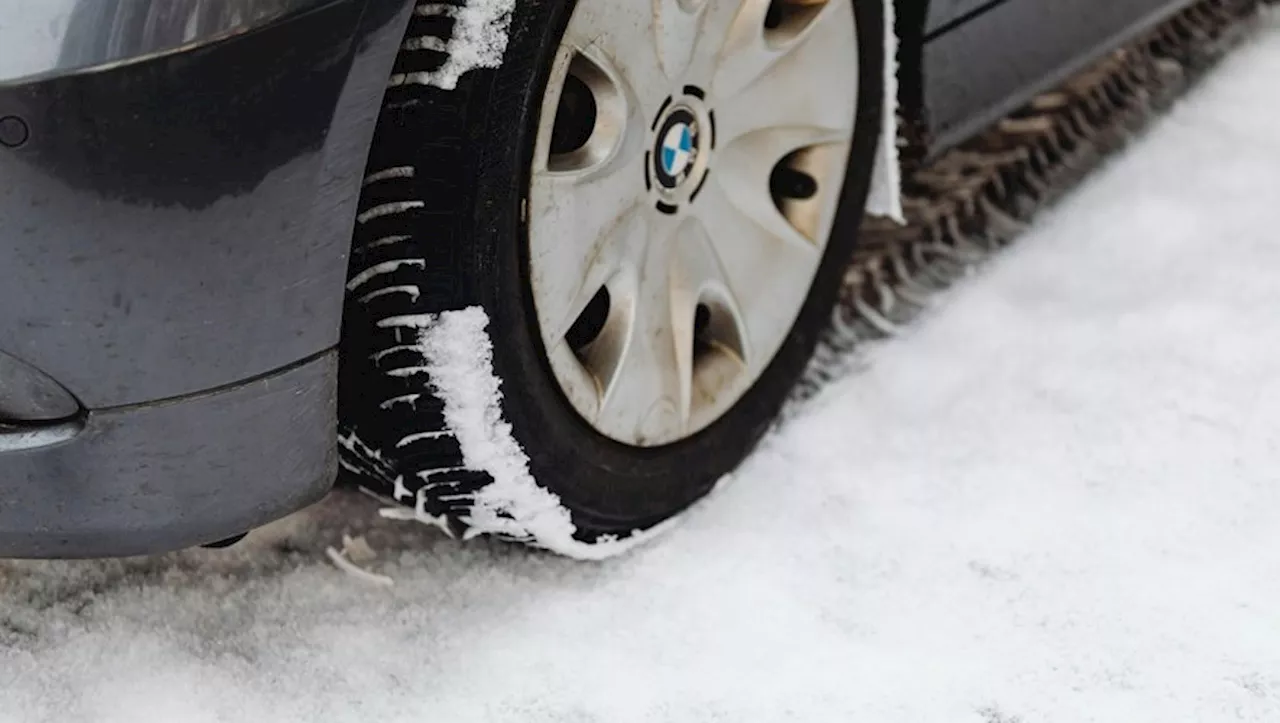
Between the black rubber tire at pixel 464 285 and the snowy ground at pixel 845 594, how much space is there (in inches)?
5.2

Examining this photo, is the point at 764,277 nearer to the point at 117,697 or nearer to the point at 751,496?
the point at 751,496

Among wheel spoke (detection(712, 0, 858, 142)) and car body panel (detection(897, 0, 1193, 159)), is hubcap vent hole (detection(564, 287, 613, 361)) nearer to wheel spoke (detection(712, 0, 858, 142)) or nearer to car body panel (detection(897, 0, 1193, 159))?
wheel spoke (detection(712, 0, 858, 142))

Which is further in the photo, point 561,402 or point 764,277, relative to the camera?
point 764,277

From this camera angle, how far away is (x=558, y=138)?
149cm

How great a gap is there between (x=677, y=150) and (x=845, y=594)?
0.56 m

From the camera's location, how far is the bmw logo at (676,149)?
1.51 meters

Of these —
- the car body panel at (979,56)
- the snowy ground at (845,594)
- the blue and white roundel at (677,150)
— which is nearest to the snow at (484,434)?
the snowy ground at (845,594)

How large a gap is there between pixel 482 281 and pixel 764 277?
0.55 m

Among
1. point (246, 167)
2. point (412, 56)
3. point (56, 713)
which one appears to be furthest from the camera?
point (56, 713)

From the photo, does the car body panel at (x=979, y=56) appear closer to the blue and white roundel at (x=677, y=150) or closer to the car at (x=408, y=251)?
the car at (x=408, y=251)

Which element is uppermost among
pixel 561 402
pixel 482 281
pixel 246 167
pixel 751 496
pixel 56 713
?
pixel 246 167

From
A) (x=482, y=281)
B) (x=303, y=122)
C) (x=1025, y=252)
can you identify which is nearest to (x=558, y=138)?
(x=482, y=281)

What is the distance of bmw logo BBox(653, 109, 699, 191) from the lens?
151 cm

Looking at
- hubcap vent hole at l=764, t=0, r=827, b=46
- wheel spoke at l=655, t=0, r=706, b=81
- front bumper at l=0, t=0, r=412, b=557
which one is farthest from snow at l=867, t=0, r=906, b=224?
front bumper at l=0, t=0, r=412, b=557
